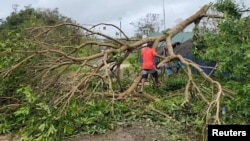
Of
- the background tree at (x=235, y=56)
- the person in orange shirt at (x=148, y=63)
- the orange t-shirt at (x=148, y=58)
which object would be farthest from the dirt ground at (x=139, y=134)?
the orange t-shirt at (x=148, y=58)

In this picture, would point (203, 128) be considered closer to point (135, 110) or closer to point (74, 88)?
point (135, 110)

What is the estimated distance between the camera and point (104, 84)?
8008 millimetres

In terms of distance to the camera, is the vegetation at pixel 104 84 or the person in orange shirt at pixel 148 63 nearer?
the vegetation at pixel 104 84

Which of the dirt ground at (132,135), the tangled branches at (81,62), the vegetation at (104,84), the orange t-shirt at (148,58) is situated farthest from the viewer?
the orange t-shirt at (148,58)

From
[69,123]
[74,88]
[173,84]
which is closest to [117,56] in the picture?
[173,84]

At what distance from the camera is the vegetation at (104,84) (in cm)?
594

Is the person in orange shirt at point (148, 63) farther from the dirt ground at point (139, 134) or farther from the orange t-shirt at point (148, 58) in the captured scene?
the dirt ground at point (139, 134)

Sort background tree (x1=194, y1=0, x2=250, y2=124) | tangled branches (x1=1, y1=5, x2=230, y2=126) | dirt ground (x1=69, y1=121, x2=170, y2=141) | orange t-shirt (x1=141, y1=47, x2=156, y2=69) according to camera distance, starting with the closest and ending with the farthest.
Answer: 1. background tree (x1=194, y1=0, x2=250, y2=124)
2. dirt ground (x1=69, y1=121, x2=170, y2=141)
3. tangled branches (x1=1, y1=5, x2=230, y2=126)
4. orange t-shirt (x1=141, y1=47, x2=156, y2=69)

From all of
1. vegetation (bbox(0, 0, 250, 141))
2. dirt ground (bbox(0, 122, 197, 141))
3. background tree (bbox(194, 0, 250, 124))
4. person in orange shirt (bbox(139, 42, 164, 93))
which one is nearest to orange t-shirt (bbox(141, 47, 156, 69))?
person in orange shirt (bbox(139, 42, 164, 93))

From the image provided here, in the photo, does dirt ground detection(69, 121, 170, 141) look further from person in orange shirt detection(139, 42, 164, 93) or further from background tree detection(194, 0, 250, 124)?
person in orange shirt detection(139, 42, 164, 93)

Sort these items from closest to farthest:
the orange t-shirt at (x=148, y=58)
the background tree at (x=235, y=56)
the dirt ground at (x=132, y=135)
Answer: the background tree at (x=235, y=56) → the dirt ground at (x=132, y=135) → the orange t-shirt at (x=148, y=58)

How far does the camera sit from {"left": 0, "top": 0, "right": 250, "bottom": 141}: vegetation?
5938mm

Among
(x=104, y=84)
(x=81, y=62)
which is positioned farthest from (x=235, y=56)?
(x=81, y=62)

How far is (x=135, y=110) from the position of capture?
7039mm
